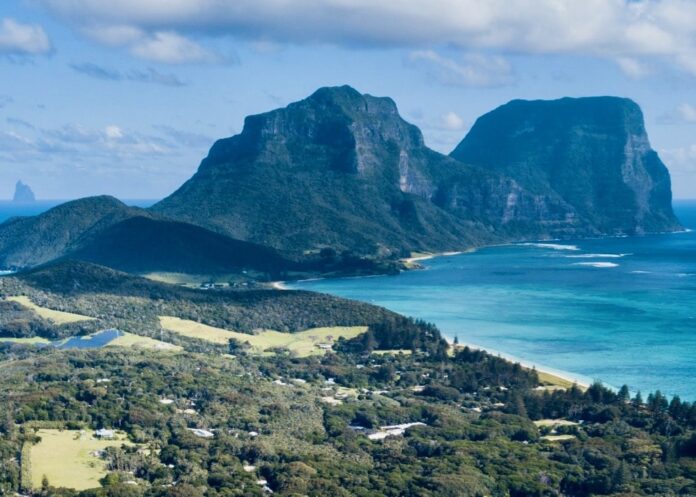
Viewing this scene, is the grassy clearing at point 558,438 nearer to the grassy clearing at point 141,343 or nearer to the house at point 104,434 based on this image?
the house at point 104,434

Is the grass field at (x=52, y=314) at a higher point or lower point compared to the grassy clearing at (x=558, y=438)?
higher

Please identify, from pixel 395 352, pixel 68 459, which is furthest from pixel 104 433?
pixel 395 352

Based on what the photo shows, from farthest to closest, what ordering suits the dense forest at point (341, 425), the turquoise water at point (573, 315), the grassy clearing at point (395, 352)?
the grassy clearing at point (395, 352)
the turquoise water at point (573, 315)
the dense forest at point (341, 425)

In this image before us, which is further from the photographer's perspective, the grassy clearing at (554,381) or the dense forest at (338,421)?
the grassy clearing at (554,381)

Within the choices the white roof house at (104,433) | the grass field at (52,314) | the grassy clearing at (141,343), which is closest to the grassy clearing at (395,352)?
the grassy clearing at (141,343)

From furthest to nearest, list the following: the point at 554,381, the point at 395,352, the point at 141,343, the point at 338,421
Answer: the point at 395,352
the point at 141,343
the point at 554,381
the point at 338,421

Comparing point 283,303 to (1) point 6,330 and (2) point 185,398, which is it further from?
(2) point 185,398

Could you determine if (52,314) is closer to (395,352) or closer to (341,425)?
(395,352)

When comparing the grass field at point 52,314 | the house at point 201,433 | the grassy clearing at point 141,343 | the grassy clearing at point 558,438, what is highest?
the grass field at point 52,314
